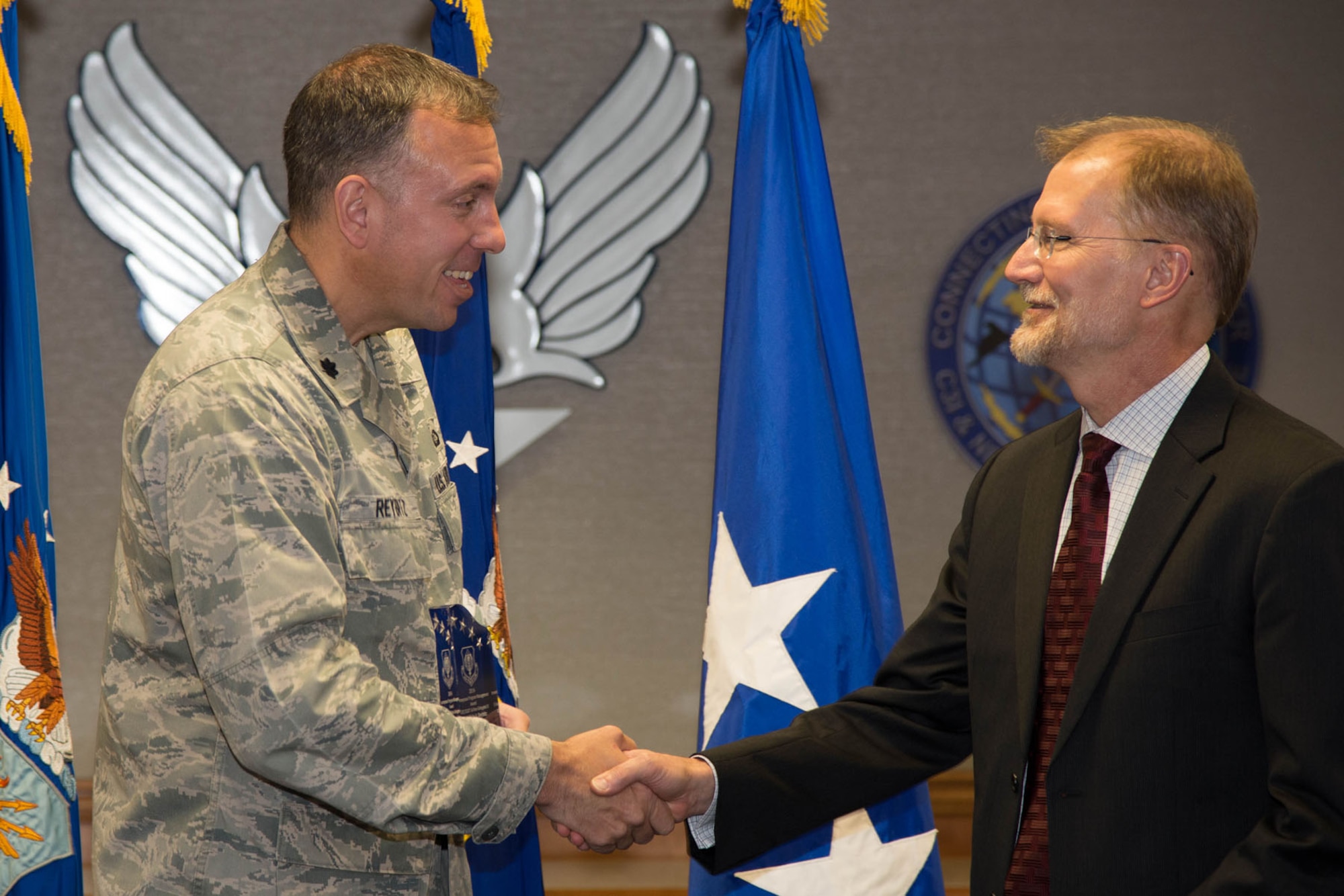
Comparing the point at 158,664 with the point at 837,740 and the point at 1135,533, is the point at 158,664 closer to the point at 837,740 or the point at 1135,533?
the point at 837,740

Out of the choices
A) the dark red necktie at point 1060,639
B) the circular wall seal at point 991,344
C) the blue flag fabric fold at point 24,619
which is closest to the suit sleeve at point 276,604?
the dark red necktie at point 1060,639

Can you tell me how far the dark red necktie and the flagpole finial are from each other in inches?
47.7

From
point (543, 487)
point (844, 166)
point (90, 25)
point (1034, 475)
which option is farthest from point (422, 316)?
point (90, 25)

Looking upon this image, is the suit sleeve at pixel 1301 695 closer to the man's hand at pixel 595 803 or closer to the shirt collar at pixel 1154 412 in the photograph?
the shirt collar at pixel 1154 412

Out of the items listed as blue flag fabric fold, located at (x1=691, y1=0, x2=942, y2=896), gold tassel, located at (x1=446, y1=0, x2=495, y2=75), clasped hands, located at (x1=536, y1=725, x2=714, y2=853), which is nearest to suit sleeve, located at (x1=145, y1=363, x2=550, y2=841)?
clasped hands, located at (x1=536, y1=725, x2=714, y2=853)

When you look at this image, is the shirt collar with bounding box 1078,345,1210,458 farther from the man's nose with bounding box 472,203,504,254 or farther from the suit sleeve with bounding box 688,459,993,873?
the man's nose with bounding box 472,203,504,254

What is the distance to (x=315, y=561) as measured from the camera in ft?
4.53

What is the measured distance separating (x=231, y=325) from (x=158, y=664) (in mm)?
431

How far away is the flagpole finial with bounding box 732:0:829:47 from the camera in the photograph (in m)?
2.40

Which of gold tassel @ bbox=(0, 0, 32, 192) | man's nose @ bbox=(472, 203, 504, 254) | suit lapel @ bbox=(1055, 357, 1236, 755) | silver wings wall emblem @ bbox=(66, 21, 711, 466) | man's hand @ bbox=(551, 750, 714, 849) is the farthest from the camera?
silver wings wall emblem @ bbox=(66, 21, 711, 466)

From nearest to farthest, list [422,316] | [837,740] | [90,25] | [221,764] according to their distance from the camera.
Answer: [221,764] < [422,316] < [837,740] < [90,25]

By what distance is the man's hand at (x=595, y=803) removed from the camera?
1.75 metres

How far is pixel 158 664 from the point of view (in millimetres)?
1478

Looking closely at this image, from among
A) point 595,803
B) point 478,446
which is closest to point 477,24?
point 478,446
